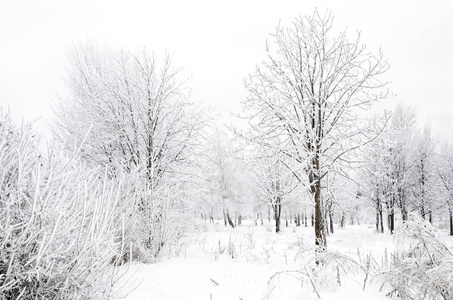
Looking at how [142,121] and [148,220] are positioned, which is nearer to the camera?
[148,220]

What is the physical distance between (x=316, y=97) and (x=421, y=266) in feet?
12.5

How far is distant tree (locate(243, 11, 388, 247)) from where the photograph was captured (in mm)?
5496

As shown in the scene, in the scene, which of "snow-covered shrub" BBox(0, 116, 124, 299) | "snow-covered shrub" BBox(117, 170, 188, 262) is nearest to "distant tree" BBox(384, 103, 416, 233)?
"snow-covered shrub" BBox(117, 170, 188, 262)

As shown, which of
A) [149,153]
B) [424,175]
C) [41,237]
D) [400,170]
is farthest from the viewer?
[424,175]

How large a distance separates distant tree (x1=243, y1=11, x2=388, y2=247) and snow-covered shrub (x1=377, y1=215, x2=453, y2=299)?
2.45 metres

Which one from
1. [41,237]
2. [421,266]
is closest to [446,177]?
[421,266]

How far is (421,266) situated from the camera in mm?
2738

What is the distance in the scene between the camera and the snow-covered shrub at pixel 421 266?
247cm

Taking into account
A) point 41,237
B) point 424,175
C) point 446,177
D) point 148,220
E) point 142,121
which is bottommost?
point 148,220

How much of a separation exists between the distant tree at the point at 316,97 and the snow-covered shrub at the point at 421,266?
8.04 feet

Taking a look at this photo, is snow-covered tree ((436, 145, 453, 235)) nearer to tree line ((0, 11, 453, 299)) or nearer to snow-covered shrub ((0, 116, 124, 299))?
tree line ((0, 11, 453, 299))

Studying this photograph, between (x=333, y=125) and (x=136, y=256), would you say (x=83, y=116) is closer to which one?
(x=136, y=256)

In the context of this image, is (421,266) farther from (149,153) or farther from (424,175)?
(424,175)

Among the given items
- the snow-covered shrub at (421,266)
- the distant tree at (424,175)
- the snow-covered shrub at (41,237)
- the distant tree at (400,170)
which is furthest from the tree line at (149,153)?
the distant tree at (424,175)
